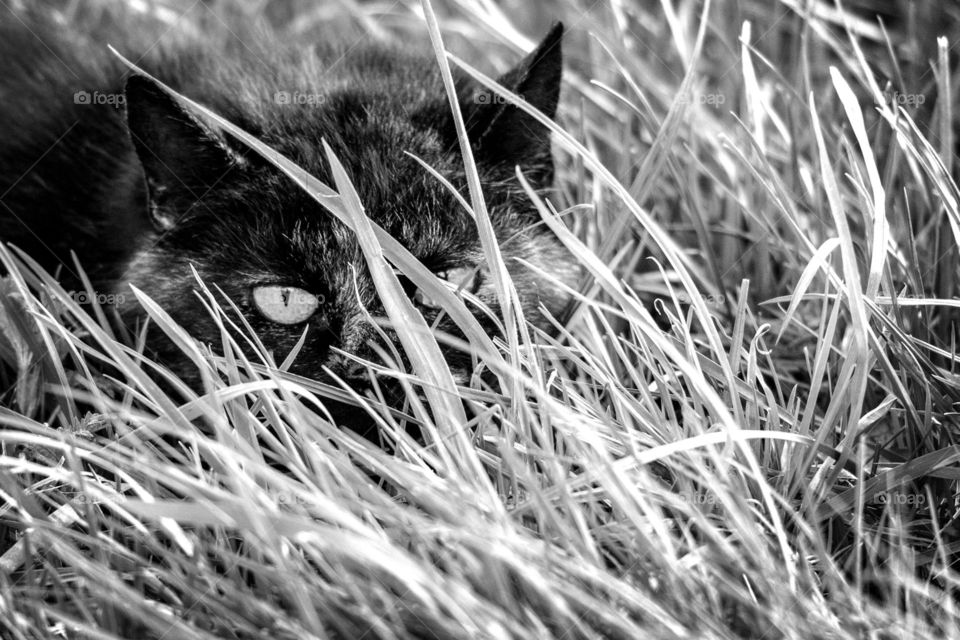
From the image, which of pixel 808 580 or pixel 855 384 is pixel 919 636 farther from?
pixel 855 384

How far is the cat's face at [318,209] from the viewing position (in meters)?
1.75

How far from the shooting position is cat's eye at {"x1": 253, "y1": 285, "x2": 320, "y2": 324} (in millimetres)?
1776

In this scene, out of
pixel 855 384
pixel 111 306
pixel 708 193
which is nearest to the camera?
pixel 855 384

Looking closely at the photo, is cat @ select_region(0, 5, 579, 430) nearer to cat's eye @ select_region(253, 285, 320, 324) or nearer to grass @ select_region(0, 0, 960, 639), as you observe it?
cat's eye @ select_region(253, 285, 320, 324)

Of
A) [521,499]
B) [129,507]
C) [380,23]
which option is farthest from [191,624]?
[380,23]

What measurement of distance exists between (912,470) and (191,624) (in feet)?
3.48

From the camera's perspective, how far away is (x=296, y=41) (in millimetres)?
2498

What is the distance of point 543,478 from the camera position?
1.42 meters

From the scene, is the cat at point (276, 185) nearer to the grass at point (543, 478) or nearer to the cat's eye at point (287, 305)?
the cat's eye at point (287, 305)

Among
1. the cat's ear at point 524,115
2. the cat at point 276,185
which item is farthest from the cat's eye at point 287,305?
the cat's ear at point 524,115

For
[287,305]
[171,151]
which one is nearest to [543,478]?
[287,305]

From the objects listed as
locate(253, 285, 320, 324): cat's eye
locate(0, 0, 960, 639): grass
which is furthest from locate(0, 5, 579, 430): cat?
locate(0, 0, 960, 639): grass

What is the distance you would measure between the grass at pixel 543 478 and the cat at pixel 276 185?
0.56ft

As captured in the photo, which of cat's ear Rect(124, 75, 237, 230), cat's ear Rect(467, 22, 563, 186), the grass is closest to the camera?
the grass
